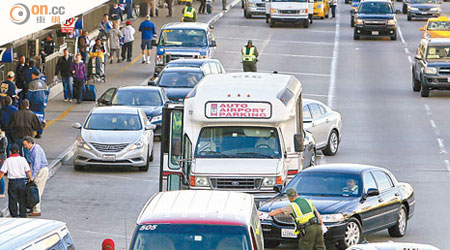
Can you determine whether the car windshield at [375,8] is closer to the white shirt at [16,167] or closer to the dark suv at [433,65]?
the dark suv at [433,65]

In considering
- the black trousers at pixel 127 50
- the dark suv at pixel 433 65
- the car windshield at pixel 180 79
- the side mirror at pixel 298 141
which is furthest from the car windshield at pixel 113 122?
the black trousers at pixel 127 50

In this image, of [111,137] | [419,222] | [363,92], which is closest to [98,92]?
[363,92]

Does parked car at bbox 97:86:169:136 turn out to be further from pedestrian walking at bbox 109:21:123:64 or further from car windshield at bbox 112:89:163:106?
pedestrian walking at bbox 109:21:123:64

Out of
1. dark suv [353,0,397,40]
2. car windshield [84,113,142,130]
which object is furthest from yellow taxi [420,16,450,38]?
car windshield [84,113,142,130]

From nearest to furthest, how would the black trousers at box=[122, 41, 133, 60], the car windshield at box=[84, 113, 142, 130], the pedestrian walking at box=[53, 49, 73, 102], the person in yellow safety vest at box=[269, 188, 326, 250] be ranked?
1. the person in yellow safety vest at box=[269, 188, 326, 250]
2. the car windshield at box=[84, 113, 142, 130]
3. the pedestrian walking at box=[53, 49, 73, 102]
4. the black trousers at box=[122, 41, 133, 60]

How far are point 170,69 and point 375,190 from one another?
1729 centimetres

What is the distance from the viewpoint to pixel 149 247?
1255cm

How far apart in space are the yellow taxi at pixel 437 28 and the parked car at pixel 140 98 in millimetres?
22050

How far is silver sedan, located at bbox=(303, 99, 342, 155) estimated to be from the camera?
96.6 feet

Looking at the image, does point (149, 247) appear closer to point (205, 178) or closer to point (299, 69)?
point (205, 178)

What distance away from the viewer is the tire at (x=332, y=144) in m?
30.1

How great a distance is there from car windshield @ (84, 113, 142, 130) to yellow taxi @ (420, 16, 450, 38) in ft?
85.8

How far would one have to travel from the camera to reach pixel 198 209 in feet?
42.4

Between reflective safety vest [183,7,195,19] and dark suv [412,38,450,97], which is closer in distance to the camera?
dark suv [412,38,450,97]
